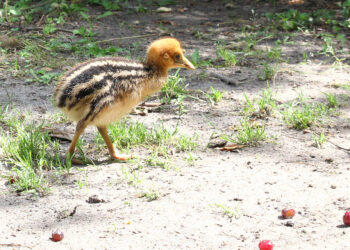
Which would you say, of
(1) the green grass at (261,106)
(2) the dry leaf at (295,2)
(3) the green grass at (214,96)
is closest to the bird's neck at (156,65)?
(1) the green grass at (261,106)

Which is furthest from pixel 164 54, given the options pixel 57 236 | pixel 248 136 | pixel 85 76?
pixel 57 236

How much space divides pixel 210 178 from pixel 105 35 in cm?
465

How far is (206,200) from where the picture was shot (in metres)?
4.61

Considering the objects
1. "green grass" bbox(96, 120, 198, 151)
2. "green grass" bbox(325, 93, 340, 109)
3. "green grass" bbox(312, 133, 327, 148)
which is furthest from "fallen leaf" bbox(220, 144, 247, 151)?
"green grass" bbox(325, 93, 340, 109)

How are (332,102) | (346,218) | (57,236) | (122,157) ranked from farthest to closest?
1. (332,102)
2. (122,157)
3. (346,218)
4. (57,236)

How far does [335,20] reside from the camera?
9.47 m

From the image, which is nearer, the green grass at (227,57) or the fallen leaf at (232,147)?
the fallen leaf at (232,147)

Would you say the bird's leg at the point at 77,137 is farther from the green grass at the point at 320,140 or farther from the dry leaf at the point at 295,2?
the dry leaf at the point at 295,2

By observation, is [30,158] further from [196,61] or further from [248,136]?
[196,61]

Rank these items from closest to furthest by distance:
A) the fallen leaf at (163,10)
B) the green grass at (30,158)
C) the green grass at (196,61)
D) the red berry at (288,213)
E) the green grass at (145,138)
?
the red berry at (288,213) < the green grass at (30,158) < the green grass at (145,138) < the green grass at (196,61) < the fallen leaf at (163,10)

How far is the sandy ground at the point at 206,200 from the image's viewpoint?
4098mm

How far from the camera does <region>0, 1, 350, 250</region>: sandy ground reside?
13.4 feet

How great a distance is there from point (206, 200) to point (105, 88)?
4.43ft

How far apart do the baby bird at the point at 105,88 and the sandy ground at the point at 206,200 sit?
47cm
